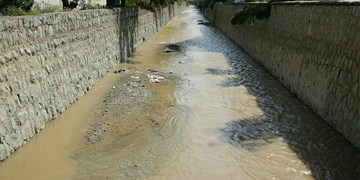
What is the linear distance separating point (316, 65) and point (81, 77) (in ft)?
21.5

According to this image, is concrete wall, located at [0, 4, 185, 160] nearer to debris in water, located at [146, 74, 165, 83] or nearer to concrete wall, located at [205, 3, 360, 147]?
debris in water, located at [146, 74, 165, 83]

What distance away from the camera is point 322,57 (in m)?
9.55

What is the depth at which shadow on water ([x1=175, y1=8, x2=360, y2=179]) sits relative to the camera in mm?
6859

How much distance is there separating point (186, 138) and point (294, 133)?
97.3 inches

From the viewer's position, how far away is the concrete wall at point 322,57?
7828 millimetres

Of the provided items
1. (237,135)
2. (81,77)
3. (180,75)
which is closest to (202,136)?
(237,135)

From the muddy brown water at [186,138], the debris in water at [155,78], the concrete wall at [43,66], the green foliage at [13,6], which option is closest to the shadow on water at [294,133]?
the muddy brown water at [186,138]

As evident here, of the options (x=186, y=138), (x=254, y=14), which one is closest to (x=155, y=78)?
(x=186, y=138)

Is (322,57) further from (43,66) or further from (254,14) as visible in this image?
(254,14)

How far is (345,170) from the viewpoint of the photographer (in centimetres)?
665

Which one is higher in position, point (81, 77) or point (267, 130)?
point (81, 77)

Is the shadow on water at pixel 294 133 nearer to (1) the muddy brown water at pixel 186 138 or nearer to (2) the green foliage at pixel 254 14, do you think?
(1) the muddy brown water at pixel 186 138

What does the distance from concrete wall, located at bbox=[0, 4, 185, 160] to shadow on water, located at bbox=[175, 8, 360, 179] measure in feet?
13.2

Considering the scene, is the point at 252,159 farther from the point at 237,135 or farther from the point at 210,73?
the point at 210,73
